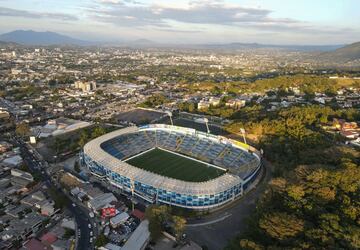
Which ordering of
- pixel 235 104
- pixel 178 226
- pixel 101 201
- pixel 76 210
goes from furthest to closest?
pixel 235 104 → pixel 101 201 → pixel 76 210 → pixel 178 226

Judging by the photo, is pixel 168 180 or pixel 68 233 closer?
pixel 68 233

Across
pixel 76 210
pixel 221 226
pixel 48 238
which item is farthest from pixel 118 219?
pixel 221 226

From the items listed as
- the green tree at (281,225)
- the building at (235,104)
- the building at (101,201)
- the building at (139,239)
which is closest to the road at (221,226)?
the building at (139,239)

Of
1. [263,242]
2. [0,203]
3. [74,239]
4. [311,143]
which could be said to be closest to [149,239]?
[74,239]

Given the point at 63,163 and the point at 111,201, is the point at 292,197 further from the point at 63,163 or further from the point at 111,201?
the point at 63,163

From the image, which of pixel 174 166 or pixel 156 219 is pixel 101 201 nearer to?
pixel 156 219

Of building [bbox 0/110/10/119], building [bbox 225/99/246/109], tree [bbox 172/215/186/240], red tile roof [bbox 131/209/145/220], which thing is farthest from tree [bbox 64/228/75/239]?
building [bbox 225/99/246/109]

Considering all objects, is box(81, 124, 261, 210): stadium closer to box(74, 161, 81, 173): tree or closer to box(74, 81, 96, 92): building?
box(74, 161, 81, 173): tree
